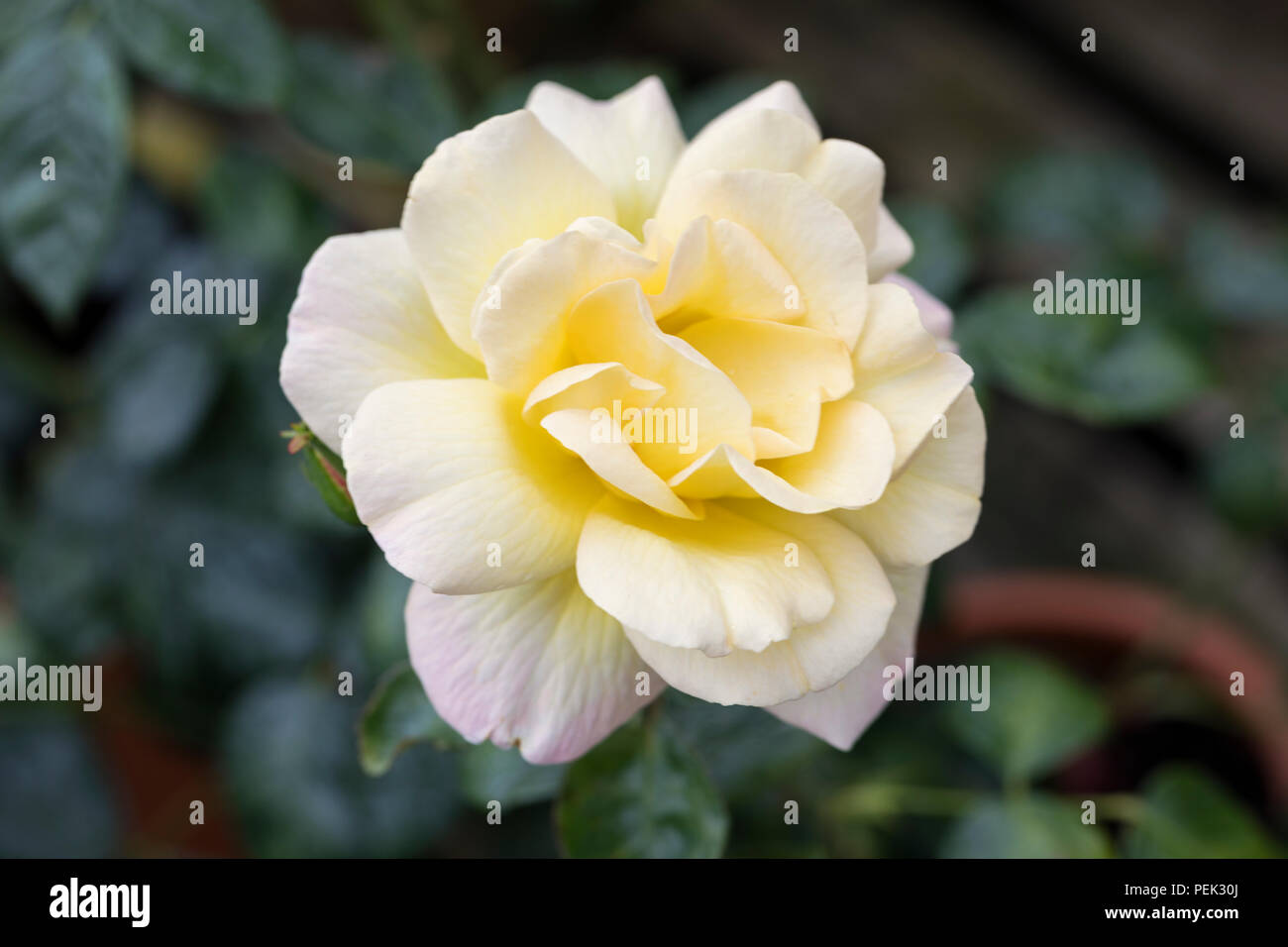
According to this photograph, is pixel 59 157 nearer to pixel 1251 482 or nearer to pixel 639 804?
pixel 639 804

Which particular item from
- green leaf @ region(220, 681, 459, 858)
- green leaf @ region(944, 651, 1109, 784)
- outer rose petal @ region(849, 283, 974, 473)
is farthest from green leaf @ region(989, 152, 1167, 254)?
green leaf @ region(220, 681, 459, 858)

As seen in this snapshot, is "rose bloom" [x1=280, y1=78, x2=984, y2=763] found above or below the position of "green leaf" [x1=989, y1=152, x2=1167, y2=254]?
below

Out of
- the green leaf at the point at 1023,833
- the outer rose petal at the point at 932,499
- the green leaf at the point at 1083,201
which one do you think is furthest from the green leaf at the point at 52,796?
the green leaf at the point at 1083,201

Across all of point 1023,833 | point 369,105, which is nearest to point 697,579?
point 1023,833

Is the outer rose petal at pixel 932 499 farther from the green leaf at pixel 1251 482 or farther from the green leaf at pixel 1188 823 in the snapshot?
the green leaf at pixel 1251 482

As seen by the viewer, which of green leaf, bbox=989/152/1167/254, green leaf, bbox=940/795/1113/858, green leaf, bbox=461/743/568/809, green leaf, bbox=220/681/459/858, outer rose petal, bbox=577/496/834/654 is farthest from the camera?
green leaf, bbox=989/152/1167/254

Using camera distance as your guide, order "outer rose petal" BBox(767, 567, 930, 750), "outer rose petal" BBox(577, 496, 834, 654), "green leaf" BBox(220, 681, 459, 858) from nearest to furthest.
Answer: "outer rose petal" BBox(577, 496, 834, 654), "outer rose petal" BBox(767, 567, 930, 750), "green leaf" BBox(220, 681, 459, 858)

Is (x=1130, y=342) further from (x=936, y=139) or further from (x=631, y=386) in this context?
(x=936, y=139)

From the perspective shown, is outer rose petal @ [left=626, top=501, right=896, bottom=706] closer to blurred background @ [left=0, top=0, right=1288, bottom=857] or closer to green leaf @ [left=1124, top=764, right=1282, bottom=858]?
blurred background @ [left=0, top=0, right=1288, bottom=857]
